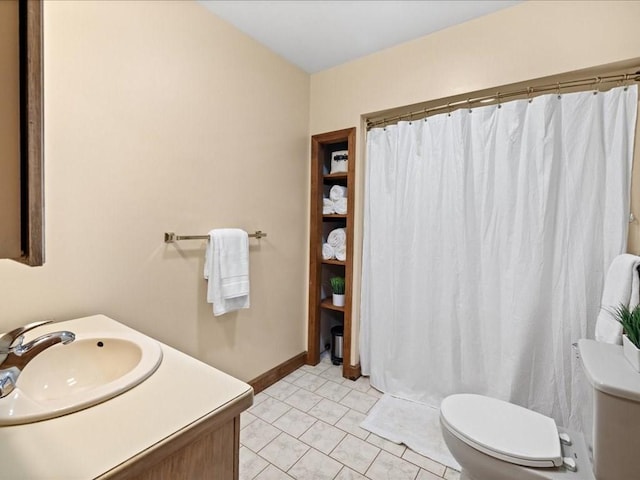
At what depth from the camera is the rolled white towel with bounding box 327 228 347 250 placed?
2.52 metres

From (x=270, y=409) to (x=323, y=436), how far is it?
0.43m

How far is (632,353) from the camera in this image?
106 centimetres

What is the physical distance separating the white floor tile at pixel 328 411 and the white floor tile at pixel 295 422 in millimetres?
56

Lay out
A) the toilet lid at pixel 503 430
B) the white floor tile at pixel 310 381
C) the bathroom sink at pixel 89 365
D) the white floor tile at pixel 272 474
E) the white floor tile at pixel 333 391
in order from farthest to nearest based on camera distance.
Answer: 1. the white floor tile at pixel 310 381
2. the white floor tile at pixel 333 391
3. the white floor tile at pixel 272 474
4. the toilet lid at pixel 503 430
5. the bathroom sink at pixel 89 365

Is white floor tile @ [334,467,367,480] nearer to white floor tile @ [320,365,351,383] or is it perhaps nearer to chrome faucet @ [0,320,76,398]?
white floor tile @ [320,365,351,383]

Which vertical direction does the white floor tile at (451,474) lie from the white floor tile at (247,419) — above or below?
below

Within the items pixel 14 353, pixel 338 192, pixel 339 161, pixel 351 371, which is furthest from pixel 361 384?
pixel 14 353

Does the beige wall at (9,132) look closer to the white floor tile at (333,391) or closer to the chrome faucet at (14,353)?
the chrome faucet at (14,353)

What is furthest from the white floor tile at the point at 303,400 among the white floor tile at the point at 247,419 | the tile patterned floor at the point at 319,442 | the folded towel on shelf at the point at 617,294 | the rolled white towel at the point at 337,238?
the folded towel on shelf at the point at 617,294

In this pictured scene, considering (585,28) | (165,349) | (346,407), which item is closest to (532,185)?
(585,28)

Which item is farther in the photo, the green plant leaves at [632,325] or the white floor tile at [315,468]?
the white floor tile at [315,468]

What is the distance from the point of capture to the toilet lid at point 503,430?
3.76 ft

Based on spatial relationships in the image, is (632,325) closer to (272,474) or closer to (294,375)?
(272,474)

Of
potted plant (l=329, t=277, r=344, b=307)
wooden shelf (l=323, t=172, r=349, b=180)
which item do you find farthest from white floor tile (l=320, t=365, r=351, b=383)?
wooden shelf (l=323, t=172, r=349, b=180)
